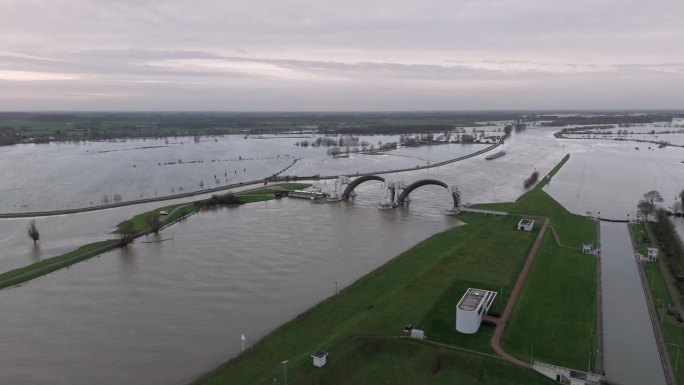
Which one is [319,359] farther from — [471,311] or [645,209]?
[645,209]

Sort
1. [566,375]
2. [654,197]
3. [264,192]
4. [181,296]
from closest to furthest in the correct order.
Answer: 1. [566,375]
2. [181,296]
3. [654,197]
4. [264,192]

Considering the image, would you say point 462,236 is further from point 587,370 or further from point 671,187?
point 671,187

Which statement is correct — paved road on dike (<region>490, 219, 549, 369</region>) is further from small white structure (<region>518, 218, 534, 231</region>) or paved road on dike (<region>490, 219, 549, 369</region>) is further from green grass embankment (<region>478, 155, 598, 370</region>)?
small white structure (<region>518, 218, 534, 231</region>)

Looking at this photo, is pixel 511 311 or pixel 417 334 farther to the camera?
pixel 511 311

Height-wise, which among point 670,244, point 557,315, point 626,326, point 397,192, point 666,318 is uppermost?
point 397,192

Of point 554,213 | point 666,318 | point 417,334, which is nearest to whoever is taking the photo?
point 417,334

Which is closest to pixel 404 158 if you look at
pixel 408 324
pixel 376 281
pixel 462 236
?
pixel 462 236

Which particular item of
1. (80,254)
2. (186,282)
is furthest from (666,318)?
(80,254)

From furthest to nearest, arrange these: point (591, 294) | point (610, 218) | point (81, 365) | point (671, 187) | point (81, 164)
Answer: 1. point (81, 164)
2. point (671, 187)
3. point (610, 218)
4. point (591, 294)
5. point (81, 365)
